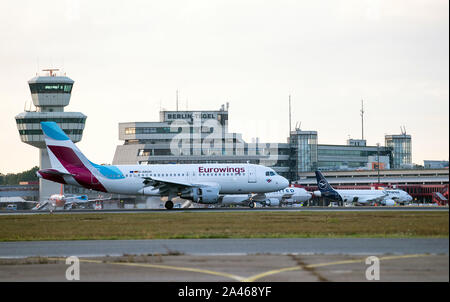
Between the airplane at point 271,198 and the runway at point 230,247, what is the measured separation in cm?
4874

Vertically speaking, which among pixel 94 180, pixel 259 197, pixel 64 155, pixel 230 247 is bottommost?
pixel 259 197

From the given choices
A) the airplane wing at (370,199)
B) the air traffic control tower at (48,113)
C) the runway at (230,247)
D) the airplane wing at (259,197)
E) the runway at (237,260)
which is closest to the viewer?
the runway at (237,260)

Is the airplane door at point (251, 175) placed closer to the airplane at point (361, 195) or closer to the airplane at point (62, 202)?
the airplane at point (361, 195)

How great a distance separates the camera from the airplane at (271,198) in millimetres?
77625

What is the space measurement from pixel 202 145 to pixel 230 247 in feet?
433

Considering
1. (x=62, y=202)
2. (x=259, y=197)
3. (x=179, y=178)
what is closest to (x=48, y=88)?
(x=62, y=202)

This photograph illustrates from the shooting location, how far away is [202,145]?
156m

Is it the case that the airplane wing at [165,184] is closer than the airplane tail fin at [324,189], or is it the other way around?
the airplane wing at [165,184]

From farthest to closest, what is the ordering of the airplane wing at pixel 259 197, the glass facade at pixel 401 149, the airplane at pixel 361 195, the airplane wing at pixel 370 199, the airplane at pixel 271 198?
the glass facade at pixel 401 149 < the airplane wing at pixel 370 199 < the airplane at pixel 361 195 < the airplane wing at pixel 259 197 < the airplane at pixel 271 198

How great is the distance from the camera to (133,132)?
154 meters

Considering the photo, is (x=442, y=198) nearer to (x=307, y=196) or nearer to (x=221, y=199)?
(x=307, y=196)

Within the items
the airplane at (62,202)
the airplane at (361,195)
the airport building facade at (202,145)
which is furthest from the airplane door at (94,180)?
the airport building facade at (202,145)

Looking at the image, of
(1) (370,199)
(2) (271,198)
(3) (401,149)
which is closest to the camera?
(2) (271,198)

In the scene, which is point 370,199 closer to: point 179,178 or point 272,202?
point 272,202
